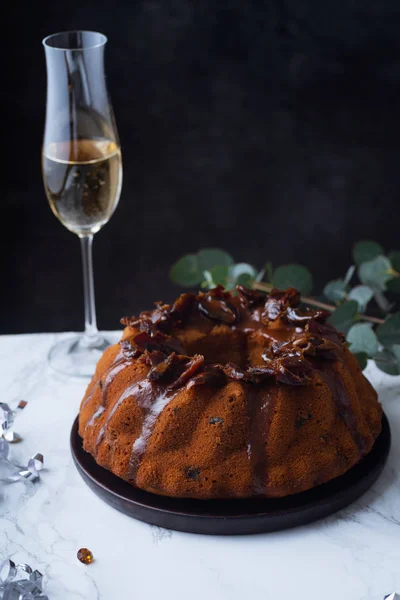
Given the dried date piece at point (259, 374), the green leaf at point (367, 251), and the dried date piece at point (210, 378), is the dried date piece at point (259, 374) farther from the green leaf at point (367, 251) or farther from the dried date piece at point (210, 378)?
the green leaf at point (367, 251)

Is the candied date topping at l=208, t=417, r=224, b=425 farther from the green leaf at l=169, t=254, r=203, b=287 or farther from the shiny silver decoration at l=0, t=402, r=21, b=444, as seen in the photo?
the green leaf at l=169, t=254, r=203, b=287

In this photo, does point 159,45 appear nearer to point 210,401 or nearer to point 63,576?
point 210,401

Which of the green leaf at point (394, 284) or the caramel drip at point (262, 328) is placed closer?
the caramel drip at point (262, 328)

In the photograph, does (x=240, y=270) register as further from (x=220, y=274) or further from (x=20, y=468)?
(x=20, y=468)

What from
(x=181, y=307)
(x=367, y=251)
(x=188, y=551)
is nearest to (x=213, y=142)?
(x=367, y=251)

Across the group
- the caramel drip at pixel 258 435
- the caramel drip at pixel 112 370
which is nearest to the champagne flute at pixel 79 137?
the caramel drip at pixel 112 370

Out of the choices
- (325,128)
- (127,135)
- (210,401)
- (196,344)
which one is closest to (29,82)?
(127,135)

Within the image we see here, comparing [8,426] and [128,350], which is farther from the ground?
[128,350]
